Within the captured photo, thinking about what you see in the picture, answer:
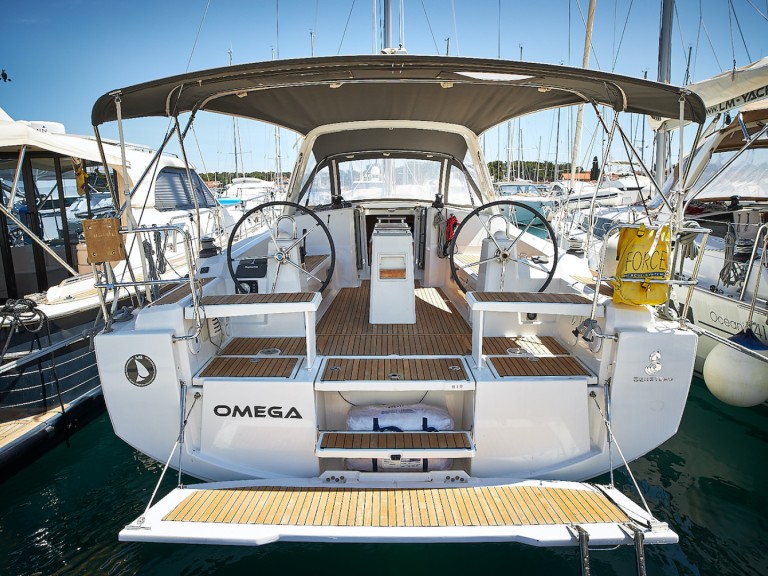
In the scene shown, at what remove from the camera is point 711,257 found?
19.5 ft

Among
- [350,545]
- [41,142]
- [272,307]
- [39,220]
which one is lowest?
[350,545]

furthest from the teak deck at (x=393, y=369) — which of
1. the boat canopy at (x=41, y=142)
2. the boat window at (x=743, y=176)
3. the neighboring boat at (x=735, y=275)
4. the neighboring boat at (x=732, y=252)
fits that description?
the boat window at (x=743, y=176)

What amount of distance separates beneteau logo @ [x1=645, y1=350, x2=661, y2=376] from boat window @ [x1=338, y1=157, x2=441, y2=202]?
3.90m

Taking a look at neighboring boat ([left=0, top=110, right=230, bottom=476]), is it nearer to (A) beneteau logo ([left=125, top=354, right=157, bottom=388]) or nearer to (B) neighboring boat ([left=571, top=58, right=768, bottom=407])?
(A) beneteau logo ([left=125, top=354, right=157, bottom=388])

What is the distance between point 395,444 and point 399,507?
15.8 inches

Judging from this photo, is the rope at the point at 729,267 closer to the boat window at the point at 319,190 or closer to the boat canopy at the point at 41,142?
the boat window at the point at 319,190

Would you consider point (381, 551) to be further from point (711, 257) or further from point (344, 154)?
point (711, 257)

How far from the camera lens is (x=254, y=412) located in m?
2.67

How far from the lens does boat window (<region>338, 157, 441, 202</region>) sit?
6000mm

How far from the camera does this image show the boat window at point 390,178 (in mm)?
6000

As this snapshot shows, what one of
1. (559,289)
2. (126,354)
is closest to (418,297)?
(559,289)

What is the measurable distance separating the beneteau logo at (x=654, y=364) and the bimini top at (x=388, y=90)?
4.97 feet

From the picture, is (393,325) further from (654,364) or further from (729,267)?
(729,267)

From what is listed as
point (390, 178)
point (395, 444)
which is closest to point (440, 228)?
point (390, 178)
